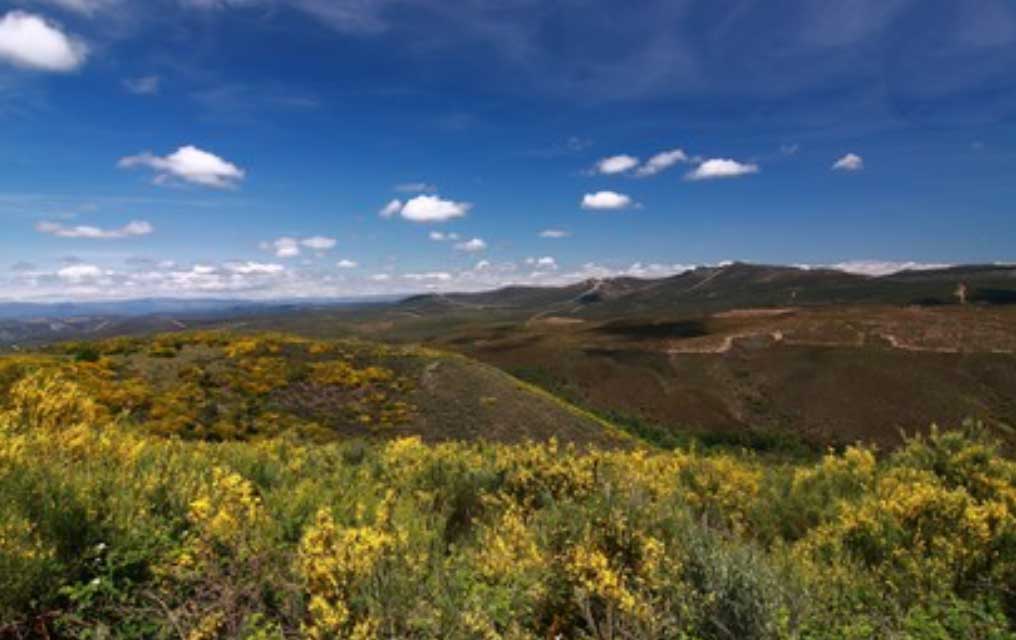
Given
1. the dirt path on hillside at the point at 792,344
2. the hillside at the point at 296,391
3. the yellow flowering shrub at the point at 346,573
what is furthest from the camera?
the dirt path on hillside at the point at 792,344

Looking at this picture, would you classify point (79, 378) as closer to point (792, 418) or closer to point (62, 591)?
point (62, 591)

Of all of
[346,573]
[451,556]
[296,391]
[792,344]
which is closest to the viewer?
[346,573]

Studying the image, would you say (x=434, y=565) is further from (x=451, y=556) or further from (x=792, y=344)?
(x=792, y=344)

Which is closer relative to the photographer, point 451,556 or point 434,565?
point 434,565

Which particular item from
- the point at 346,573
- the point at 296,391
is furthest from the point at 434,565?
the point at 296,391

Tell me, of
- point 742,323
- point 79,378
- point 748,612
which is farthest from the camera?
point 742,323

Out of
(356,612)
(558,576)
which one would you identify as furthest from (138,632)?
(558,576)

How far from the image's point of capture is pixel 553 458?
9445 millimetres

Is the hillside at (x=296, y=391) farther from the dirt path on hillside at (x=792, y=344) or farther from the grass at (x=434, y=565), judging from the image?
the dirt path on hillside at (x=792, y=344)

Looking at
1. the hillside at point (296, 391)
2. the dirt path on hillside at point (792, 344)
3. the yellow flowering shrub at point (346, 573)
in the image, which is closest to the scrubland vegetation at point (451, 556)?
the yellow flowering shrub at point (346, 573)

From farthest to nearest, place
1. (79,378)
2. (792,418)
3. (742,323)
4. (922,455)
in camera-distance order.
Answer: (742,323) < (792,418) < (79,378) < (922,455)

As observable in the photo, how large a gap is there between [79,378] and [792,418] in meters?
60.4

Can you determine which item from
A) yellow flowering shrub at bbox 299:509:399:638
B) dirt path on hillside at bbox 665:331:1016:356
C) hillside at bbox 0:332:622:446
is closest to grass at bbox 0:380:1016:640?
yellow flowering shrub at bbox 299:509:399:638

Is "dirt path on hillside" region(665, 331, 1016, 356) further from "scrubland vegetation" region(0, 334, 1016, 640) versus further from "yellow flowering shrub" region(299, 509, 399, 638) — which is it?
"yellow flowering shrub" region(299, 509, 399, 638)
